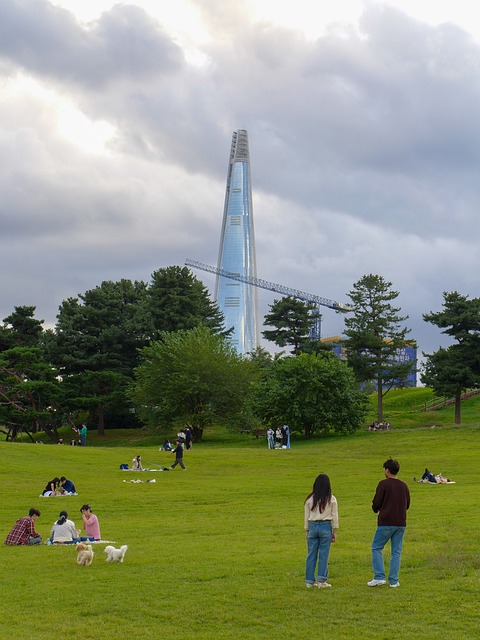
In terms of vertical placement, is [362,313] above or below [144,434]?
above

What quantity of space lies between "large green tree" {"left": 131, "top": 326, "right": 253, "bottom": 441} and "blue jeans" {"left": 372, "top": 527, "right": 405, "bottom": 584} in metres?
62.6

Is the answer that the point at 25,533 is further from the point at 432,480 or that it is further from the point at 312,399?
the point at 312,399

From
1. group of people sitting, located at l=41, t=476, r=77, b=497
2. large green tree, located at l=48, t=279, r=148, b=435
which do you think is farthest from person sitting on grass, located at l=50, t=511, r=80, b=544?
large green tree, located at l=48, t=279, r=148, b=435

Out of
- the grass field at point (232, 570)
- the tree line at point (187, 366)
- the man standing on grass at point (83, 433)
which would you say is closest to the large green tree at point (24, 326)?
the tree line at point (187, 366)

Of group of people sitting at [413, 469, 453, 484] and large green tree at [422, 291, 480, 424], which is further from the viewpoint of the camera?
large green tree at [422, 291, 480, 424]

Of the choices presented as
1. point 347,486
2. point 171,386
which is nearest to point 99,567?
point 347,486

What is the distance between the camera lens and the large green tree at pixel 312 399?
7144 centimetres

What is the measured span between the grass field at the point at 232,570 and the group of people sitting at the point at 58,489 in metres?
0.56

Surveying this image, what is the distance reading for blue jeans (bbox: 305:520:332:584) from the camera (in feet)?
44.2

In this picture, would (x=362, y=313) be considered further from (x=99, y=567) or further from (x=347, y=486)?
(x=99, y=567)

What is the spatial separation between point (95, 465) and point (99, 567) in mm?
30954

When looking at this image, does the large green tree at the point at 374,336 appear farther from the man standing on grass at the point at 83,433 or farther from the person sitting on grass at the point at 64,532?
the person sitting on grass at the point at 64,532

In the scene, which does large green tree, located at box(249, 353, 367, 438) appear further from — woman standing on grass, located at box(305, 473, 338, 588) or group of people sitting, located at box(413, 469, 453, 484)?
woman standing on grass, located at box(305, 473, 338, 588)

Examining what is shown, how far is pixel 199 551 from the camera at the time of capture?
18781 mm
